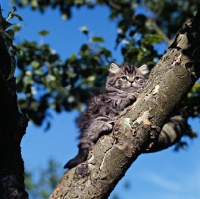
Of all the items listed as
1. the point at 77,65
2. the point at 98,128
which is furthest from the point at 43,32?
the point at 98,128

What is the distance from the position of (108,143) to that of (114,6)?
14.5ft

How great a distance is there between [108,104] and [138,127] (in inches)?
61.7

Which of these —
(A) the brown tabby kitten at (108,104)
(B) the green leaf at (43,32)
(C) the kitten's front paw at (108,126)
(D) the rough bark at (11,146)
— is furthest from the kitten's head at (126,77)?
(D) the rough bark at (11,146)

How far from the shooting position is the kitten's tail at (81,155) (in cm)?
399

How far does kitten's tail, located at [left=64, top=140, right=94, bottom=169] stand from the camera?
13.1 feet

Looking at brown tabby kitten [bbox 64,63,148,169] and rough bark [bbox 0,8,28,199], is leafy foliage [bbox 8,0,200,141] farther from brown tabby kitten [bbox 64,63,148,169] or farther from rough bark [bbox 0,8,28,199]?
rough bark [bbox 0,8,28,199]

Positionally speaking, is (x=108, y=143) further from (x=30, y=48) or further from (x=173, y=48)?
(x=30, y=48)

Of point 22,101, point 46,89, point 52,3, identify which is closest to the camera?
point 22,101

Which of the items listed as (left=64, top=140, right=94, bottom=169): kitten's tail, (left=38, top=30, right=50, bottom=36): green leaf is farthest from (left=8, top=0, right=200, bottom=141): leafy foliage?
(left=64, top=140, right=94, bottom=169): kitten's tail

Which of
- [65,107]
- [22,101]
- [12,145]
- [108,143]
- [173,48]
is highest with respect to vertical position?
[65,107]

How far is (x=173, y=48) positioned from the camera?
3988 mm

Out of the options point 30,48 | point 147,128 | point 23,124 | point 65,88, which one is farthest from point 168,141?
point 30,48

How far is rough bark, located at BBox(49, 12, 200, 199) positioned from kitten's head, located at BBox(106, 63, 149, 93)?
7.73 ft

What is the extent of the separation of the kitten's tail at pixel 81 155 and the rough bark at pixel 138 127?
115mm
